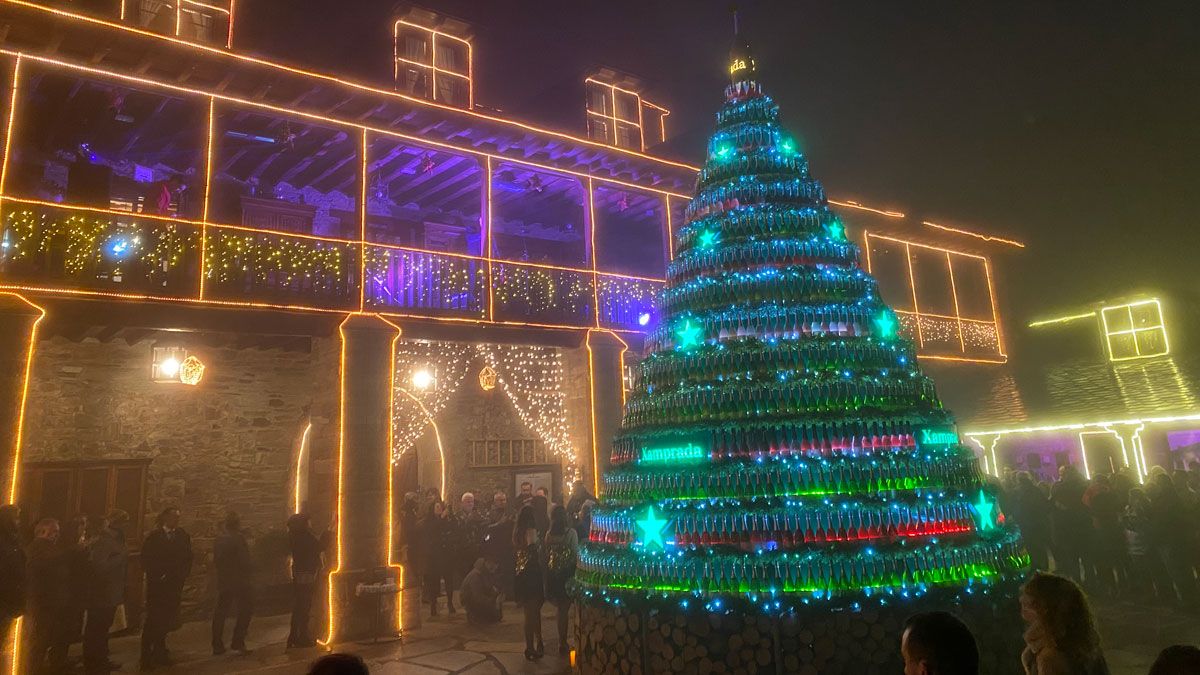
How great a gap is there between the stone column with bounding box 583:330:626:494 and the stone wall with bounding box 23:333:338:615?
4465mm

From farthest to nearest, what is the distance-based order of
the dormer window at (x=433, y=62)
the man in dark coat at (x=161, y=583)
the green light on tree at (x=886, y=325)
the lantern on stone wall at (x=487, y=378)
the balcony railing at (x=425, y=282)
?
1. the lantern on stone wall at (x=487, y=378)
2. the dormer window at (x=433, y=62)
3. the balcony railing at (x=425, y=282)
4. the man in dark coat at (x=161, y=583)
5. the green light on tree at (x=886, y=325)

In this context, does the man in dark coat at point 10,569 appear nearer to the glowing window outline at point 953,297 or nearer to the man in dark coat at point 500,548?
the man in dark coat at point 500,548

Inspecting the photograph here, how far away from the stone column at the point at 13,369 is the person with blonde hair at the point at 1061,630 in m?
9.35

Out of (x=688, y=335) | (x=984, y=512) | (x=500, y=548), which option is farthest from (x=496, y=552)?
(x=984, y=512)

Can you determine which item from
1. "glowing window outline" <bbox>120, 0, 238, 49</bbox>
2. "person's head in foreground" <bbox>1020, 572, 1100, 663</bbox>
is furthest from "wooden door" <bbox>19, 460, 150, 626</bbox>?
"person's head in foreground" <bbox>1020, 572, 1100, 663</bbox>

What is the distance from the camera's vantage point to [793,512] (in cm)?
437

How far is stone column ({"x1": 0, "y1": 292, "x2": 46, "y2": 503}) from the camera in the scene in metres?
7.59

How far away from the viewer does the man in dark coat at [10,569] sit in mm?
6547

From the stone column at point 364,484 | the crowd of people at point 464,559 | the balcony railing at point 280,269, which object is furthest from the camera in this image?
the balcony railing at point 280,269

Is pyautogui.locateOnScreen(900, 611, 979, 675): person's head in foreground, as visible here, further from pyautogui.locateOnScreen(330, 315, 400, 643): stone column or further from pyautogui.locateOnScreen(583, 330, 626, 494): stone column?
pyautogui.locateOnScreen(583, 330, 626, 494): stone column

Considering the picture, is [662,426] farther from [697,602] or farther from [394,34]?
[394,34]

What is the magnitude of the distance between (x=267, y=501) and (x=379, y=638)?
4.39 meters

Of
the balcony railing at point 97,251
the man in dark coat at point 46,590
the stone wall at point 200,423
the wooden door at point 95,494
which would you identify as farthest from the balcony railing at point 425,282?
Result: the wooden door at point 95,494

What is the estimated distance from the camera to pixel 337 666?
1890mm
